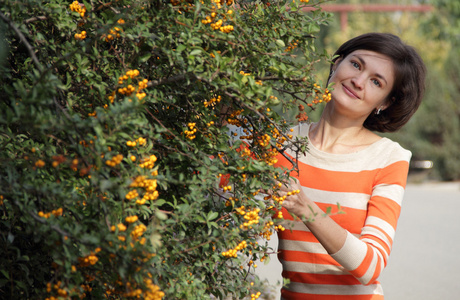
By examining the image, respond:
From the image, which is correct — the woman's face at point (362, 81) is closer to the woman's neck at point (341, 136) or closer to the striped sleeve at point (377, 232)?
the woman's neck at point (341, 136)

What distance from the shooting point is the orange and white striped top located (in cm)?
221

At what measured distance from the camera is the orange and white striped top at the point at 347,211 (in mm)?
2211

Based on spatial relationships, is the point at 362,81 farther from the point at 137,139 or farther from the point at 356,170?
the point at 137,139

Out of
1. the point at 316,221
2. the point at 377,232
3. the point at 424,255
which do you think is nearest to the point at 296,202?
the point at 316,221

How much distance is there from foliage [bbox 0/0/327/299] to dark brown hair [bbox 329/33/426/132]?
0.69 m

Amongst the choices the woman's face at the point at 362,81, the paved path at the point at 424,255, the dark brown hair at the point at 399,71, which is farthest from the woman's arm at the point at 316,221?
the paved path at the point at 424,255

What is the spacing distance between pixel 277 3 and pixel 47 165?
91 cm

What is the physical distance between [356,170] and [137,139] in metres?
1.26

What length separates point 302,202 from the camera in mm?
1911

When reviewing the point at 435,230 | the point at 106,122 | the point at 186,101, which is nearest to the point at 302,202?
the point at 186,101

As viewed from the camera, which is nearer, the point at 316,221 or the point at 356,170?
the point at 316,221

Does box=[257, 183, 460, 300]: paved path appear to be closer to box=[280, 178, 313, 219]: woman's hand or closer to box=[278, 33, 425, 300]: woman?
box=[278, 33, 425, 300]: woman

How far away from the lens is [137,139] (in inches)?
55.7

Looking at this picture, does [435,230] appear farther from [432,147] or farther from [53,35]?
[53,35]
